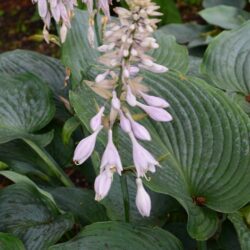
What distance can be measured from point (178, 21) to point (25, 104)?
63.5 inches

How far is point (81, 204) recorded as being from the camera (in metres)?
1.87

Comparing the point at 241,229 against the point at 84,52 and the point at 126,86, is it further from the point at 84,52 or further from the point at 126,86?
the point at 84,52

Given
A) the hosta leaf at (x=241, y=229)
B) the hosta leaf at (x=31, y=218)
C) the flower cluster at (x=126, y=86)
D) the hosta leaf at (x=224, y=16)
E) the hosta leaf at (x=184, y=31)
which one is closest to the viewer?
the flower cluster at (x=126, y=86)

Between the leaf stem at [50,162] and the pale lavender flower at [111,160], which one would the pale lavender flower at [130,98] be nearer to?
the pale lavender flower at [111,160]

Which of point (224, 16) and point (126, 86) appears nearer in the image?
point (126, 86)

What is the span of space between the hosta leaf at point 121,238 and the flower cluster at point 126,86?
344 millimetres

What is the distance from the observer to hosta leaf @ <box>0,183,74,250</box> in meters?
1.63

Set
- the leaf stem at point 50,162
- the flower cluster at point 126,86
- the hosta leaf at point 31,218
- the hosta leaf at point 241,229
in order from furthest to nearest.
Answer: the leaf stem at point 50,162, the hosta leaf at point 31,218, the hosta leaf at point 241,229, the flower cluster at point 126,86

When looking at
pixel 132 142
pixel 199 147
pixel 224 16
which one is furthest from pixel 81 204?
pixel 224 16

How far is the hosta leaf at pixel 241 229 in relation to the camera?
1.45 meters

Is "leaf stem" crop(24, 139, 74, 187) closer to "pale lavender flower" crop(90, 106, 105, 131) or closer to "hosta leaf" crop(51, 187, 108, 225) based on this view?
"hosta leaf" crop(51, 187, 108, 225)

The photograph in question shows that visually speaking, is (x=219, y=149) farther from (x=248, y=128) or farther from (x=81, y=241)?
(x=81, y=241)

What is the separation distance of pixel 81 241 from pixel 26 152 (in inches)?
28.4

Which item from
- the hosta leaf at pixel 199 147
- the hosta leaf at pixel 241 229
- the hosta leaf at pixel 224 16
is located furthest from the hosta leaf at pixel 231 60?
the hosta leaf at pixel 224 16
